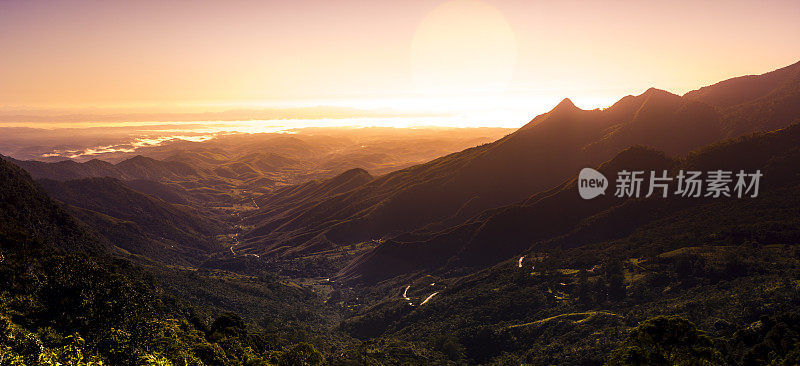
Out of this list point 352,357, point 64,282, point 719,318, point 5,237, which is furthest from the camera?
point 352,357

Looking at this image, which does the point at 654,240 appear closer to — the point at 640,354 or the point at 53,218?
the point at 640,354

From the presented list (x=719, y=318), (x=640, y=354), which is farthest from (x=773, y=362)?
(x=719, y=318)

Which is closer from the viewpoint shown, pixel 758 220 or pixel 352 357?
pixel 352 357

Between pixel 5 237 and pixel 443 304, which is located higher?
pixel 5 237

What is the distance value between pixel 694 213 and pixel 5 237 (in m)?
272

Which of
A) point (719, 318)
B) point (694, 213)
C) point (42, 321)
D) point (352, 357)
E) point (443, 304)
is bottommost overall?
point (443, 304)

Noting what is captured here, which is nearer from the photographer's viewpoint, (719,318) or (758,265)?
(719,318)

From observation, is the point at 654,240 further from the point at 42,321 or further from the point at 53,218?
the point at 53,218

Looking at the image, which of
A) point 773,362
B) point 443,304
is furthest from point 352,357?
A: point 773,362

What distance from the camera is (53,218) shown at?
16175cm

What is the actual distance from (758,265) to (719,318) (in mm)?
46206

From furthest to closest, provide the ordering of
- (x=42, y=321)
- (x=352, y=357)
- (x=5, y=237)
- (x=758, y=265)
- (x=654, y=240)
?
(x=654, y=240) → (x=758, y=265) → (x=352, y=357) → (x=5, y=237) → (x=42, y=321)

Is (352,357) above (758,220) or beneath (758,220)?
beneath

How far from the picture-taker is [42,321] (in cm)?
4953
